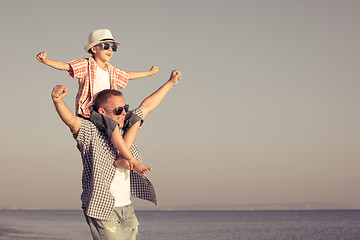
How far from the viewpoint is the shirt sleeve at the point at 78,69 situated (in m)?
4.30

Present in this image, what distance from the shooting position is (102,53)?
14.4 ft

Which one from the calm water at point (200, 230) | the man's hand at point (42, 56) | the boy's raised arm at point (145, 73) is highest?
the boy's raised arm at point (145, 73)

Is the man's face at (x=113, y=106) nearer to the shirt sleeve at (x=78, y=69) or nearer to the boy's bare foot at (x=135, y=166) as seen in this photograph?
the boy's bare foot at (x=135, y=166)

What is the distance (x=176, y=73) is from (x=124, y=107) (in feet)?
2.25

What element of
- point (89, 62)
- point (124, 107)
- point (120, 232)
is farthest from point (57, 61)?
point (120, 232)

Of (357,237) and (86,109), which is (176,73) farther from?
(357,237)

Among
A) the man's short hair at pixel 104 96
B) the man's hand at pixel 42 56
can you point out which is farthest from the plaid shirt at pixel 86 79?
the man's hand at pixel 42 56

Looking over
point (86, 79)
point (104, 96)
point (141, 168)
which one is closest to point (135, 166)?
point (141, 168)

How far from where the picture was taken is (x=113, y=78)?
4488mm

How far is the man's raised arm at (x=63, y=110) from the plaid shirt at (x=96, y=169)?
0.24 feet

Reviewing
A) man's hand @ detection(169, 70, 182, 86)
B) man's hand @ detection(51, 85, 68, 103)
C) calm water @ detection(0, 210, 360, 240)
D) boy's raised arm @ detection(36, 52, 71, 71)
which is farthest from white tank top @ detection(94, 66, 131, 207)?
calm water @ detection(0, 210, 360, 240)

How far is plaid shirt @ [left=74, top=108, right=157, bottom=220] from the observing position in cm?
362

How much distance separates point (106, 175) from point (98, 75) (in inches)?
40.9

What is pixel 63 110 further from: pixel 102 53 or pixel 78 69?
pixel 102 53
